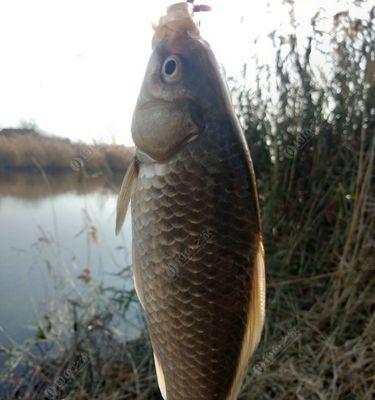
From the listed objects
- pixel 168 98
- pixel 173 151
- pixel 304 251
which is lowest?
pixel 304 251

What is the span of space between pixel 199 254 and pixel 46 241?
2.65 metres

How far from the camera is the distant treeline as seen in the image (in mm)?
2316

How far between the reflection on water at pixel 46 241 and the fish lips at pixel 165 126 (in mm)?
2147

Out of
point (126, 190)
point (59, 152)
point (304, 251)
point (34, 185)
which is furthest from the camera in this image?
point (34, 185)

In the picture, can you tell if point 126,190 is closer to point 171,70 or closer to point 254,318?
point 171,70

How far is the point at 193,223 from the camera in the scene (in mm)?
897

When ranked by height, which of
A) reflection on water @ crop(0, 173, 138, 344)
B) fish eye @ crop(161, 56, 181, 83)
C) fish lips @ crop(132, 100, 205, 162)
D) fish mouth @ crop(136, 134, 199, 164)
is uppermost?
fish eye @ crop(161, 56, 181, 83)

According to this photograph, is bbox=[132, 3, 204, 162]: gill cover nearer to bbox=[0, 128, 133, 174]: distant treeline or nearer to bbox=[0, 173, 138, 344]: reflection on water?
bbox=[0, 128, 133, 174]: distant treeline

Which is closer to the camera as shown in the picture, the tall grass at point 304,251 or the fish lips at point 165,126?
the fish lips at point 165,126

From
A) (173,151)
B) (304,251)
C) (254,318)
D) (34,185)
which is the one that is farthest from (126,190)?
(34,185)

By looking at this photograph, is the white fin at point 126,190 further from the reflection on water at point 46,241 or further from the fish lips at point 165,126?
the reflection on water at point 46,241

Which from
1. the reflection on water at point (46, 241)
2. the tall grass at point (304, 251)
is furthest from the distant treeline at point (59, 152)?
the tall grass at point (304, 251)

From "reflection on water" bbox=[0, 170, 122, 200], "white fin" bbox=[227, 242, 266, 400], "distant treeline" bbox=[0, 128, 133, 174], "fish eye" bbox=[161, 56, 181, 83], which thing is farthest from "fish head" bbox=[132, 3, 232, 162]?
"reflection on water" bbox=[0, 170, 122, 200]

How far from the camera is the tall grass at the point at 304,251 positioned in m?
2.45
